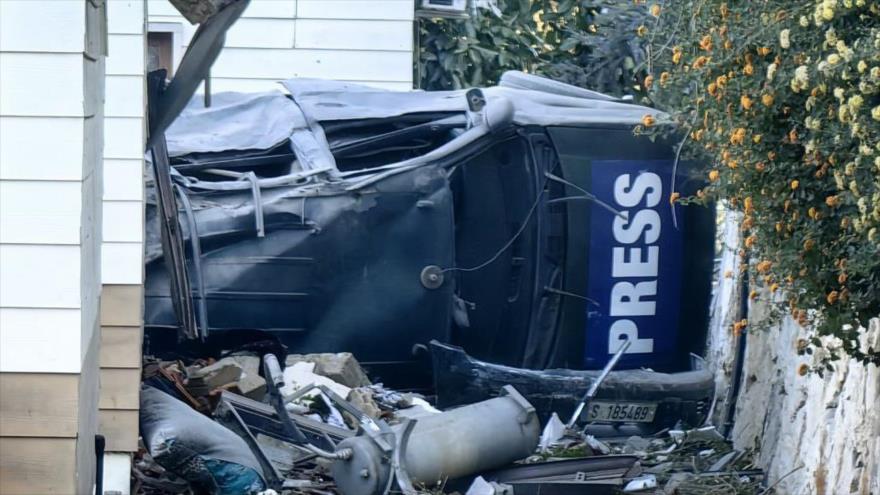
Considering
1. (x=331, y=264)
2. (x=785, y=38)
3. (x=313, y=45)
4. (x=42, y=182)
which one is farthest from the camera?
(x=313, y=45)

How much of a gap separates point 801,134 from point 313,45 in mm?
7295

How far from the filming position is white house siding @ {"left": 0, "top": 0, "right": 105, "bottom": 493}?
146 inches

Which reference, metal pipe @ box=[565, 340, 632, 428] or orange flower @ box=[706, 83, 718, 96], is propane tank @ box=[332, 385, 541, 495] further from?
orange flower @ box=[706, 83, 718, 96]

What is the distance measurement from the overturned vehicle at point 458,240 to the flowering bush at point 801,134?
137 inches

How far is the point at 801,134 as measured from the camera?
5.05 meters

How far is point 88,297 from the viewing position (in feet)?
13.6

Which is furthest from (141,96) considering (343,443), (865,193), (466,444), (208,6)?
(865,193)

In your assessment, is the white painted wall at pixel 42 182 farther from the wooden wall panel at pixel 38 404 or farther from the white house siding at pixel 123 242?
the white house siding at pixel 123 242

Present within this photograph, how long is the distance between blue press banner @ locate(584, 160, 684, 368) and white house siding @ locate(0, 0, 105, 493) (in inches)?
242

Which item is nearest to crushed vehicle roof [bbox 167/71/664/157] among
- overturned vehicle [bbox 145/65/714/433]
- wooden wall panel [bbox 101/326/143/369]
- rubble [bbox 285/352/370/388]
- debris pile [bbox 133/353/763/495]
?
overturned vehicle [bbox 145/65/714/433]

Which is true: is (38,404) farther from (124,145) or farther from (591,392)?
(591,392)

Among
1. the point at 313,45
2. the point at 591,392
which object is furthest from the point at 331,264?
the point at 313,45

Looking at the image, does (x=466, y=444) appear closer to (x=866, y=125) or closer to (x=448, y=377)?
(x=448, y=377)

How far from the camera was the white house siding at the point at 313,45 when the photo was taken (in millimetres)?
11805
